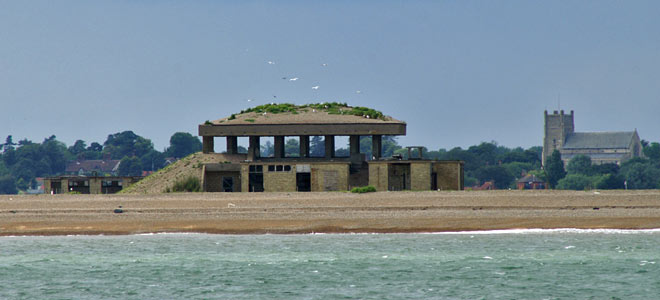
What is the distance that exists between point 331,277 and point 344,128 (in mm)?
50061

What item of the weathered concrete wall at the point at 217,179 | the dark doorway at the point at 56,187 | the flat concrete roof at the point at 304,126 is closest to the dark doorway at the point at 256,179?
the weathered concrete wall at the point at 217,179

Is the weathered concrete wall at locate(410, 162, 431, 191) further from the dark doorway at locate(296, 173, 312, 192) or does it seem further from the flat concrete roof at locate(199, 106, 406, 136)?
the flat concrete roof at locate(199, 106, 406, 136)

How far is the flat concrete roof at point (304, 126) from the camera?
102500mm

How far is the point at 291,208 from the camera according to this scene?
78.8 meters

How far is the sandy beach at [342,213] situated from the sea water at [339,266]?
137cm

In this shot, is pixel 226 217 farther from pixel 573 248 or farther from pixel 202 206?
pixel 573 248

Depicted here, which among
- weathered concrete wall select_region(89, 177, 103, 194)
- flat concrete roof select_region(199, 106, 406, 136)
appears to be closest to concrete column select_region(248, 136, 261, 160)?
flat concrete roof select_region(199, 106, 406, 136)

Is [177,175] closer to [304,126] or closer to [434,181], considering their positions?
[304,126]

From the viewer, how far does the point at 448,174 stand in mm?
96062

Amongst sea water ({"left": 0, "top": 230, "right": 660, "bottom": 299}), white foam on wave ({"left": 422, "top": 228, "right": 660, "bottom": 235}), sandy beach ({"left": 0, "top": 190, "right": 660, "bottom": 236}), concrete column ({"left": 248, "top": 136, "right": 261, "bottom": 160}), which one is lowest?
sea water ({"left": 0, "top": 230, "right": 660, "bottom": 299})

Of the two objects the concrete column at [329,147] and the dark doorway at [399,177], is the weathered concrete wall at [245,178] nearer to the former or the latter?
the dark doorway at [399,177]

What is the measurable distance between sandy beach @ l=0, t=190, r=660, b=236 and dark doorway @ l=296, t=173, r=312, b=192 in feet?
35.9

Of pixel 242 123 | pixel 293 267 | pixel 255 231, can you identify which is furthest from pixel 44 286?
pixel 242 123

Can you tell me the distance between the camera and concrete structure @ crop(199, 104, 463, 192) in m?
94.4
